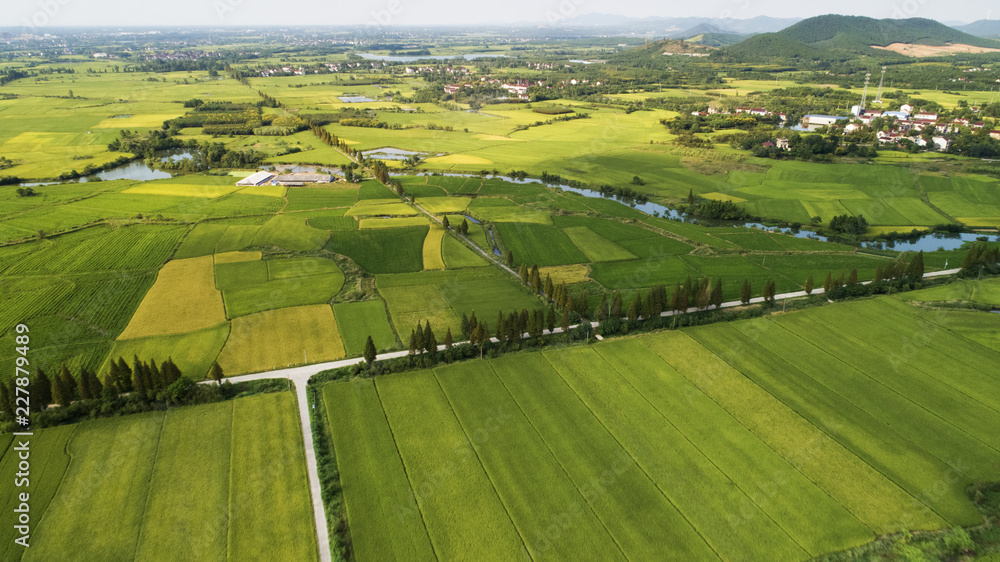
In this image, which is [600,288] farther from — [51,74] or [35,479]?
[51,74]

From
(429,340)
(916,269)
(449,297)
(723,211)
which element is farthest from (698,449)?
(723,211)

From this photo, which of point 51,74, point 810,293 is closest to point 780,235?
point 810,293

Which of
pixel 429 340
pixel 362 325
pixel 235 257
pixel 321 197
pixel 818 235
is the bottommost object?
pixel 362 325

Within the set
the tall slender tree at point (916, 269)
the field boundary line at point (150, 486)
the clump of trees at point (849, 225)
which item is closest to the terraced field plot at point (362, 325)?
the field boundary line at point (150, 486)

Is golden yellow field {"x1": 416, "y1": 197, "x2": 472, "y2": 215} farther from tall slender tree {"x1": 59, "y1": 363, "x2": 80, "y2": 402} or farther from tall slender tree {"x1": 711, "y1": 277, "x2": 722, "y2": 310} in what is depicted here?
tall slender tree {"x1": 59, "y1": 363, "x2": 80, "y2": 402}

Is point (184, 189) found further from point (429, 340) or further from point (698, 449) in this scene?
point (698, 449)
